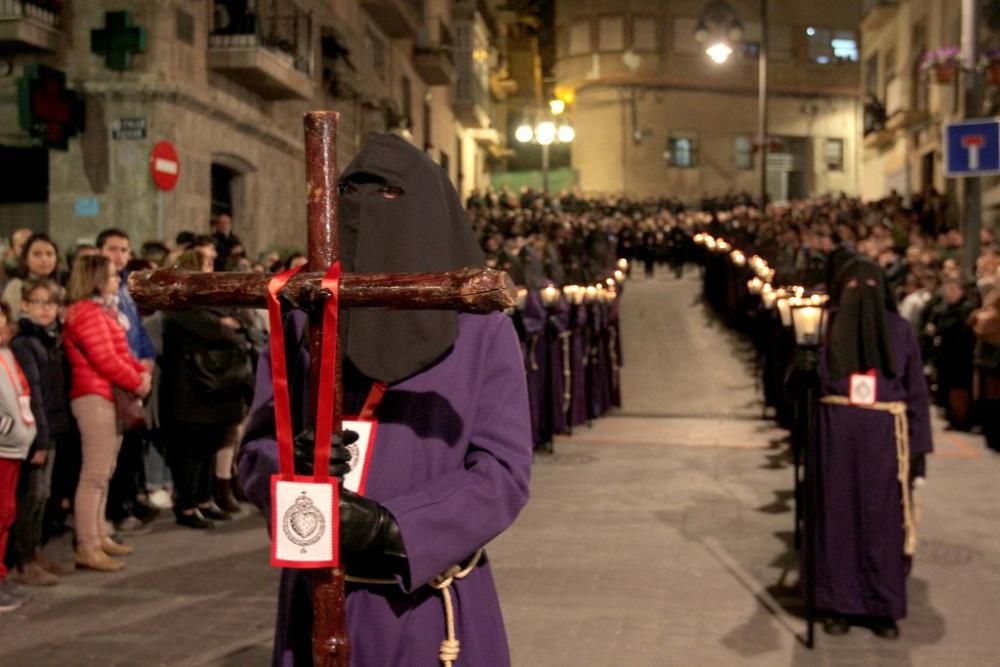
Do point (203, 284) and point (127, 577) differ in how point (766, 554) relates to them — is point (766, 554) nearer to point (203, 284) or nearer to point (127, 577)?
point (127, 577)

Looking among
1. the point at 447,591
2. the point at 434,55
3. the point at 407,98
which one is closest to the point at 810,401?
the point at 447,591

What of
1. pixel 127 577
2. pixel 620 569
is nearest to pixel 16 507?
pixel 127 577

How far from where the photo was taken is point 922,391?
6719 millimetres

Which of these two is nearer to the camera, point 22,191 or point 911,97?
point 22,191

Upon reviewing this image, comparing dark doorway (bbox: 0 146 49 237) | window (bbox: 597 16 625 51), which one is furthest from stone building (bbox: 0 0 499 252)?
window (bbox: 597 16 625 51)

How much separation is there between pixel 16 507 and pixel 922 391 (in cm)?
533

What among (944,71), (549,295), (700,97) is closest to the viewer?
(549,295)

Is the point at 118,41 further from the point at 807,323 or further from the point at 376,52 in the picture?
the point at 376,52

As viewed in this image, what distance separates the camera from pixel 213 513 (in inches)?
367

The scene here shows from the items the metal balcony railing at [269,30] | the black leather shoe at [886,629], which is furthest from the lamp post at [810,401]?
the metal balcony railing at [269,30]

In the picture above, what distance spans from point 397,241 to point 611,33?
155 ft

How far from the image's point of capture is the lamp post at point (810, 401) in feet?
20.6

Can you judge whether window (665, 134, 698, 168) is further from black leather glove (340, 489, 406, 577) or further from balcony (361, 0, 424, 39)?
black leather glove (340, 489, 406, 577)

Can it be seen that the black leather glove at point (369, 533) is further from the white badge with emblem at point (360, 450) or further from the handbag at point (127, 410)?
the handbag at point (127, 410)
